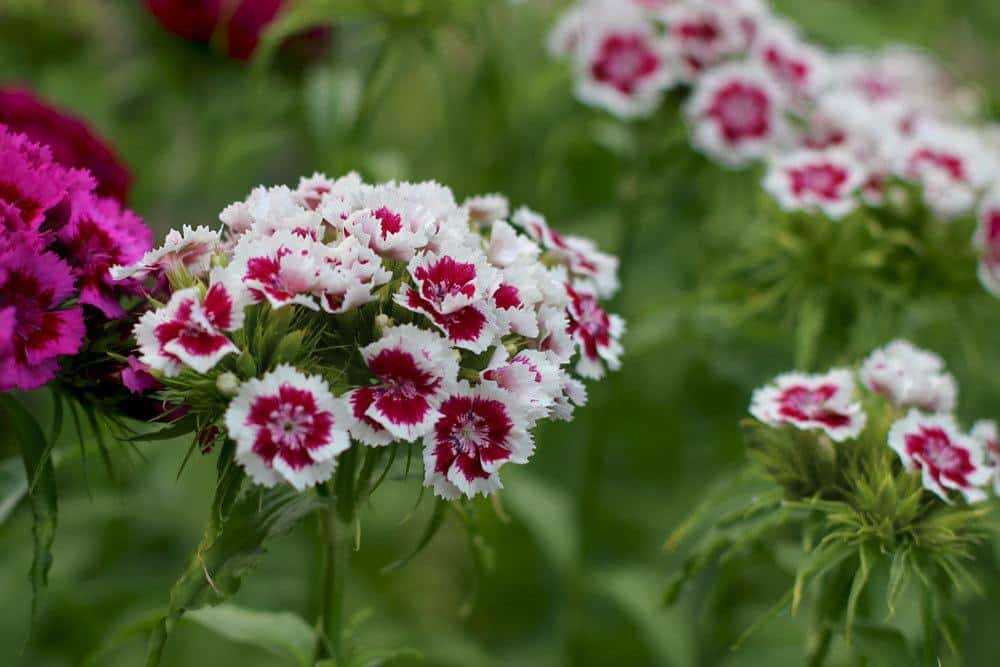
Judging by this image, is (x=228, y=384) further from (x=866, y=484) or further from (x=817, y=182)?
(x=817, y=182)

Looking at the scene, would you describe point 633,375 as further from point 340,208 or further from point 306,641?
point 340,208

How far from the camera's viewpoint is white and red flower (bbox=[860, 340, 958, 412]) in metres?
1.38

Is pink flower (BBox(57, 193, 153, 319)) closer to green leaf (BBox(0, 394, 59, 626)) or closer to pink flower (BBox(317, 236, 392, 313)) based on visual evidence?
green leaf (BBox(0, 394, 59, 626))

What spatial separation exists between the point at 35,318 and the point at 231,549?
1.02ft

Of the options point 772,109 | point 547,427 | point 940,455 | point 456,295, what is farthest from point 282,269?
point 547,427

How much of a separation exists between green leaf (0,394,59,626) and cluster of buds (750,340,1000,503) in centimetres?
84

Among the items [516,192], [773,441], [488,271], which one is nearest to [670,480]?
[516,192]

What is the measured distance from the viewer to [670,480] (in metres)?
2.75

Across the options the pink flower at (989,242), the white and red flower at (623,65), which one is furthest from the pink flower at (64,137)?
the pink flower at (989,242)

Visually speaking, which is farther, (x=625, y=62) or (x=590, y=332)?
(x=625, y=62)

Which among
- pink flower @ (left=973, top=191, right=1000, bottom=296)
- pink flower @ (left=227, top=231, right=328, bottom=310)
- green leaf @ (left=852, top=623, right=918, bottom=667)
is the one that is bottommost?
green leaf @ (left=852, top=623, right=918, bottom=667)

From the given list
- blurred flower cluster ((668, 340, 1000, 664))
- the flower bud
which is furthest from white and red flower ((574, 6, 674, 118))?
the flower bud

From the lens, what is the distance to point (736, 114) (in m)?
1.88

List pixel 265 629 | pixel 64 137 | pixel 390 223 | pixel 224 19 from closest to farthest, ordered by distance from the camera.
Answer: pixel 390 223
pixel 265 629
pixel 64 137
pixel 224 19
